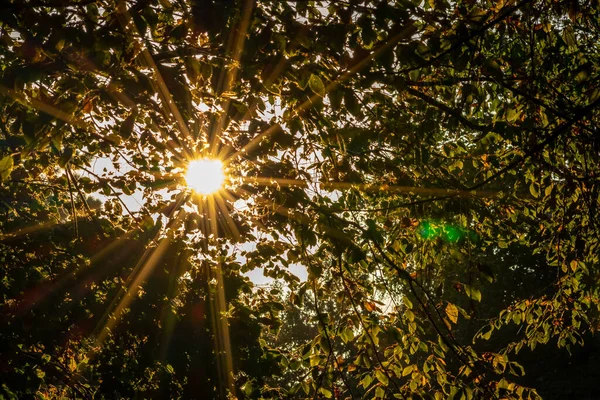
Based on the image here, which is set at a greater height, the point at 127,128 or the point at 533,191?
the point at 127,128

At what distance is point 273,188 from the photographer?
2930mm

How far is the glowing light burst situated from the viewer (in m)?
3.72

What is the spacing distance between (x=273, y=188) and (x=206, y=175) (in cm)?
105

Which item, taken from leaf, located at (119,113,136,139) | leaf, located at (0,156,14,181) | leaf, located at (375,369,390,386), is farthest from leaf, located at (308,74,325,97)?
leaf, located at (375,369,390,386)

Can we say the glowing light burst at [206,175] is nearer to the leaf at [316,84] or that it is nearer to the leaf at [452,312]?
the leaf at [316,84]

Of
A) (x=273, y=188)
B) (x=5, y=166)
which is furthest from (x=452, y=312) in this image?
(x=5, y=166)

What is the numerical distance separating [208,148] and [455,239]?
2.10 meters

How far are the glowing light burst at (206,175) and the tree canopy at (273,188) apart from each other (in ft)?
0.22

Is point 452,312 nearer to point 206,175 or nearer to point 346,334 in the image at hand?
point 346,334

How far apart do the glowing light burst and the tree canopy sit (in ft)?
0.22

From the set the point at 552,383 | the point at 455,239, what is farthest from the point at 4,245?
the point at 552,383

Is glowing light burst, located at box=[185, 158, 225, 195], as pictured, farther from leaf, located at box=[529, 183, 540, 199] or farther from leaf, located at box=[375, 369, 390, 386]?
leaf, located at box=[529, 183, 540, 199]

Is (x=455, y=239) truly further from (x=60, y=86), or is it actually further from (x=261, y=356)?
(x=60, y=86)

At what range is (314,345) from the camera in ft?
9.44
